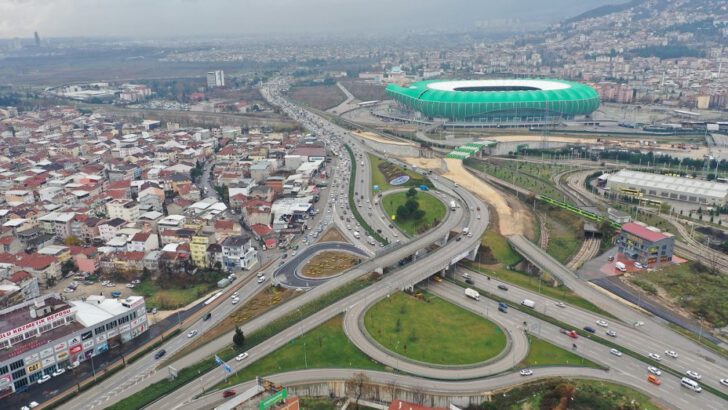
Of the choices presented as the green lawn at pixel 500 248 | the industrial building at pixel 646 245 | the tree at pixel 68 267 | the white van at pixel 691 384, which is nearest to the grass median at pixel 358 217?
the green lawn at pixel 500 248

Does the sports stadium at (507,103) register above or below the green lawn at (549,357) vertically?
above

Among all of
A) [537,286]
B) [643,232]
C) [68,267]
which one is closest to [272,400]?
[537,286]

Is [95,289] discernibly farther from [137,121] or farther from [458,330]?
[137,121]

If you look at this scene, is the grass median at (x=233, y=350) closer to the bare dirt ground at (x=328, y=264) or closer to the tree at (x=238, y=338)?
the tree at (x=238, y=338)

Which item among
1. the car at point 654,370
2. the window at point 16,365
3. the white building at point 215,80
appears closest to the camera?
the car at point 654,370

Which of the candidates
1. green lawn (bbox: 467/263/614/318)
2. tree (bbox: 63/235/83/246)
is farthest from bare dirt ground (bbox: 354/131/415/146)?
tree (bbox: 63/235/83/246)

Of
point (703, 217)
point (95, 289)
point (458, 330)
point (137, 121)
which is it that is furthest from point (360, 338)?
point (137, 121)

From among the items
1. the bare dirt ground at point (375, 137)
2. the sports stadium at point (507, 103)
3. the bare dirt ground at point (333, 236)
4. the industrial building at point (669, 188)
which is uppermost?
the sports stadium at point (507, 103)
